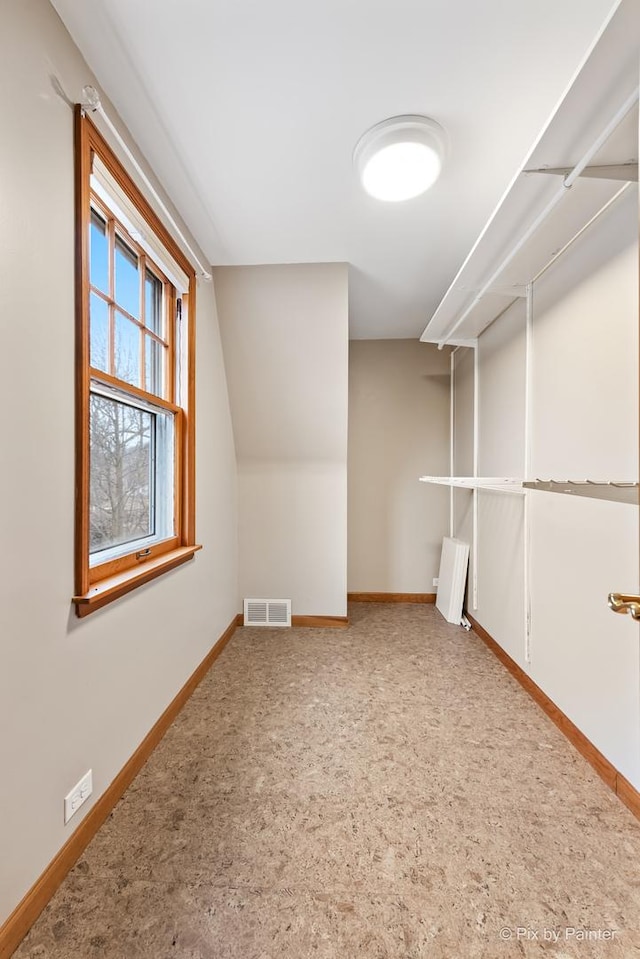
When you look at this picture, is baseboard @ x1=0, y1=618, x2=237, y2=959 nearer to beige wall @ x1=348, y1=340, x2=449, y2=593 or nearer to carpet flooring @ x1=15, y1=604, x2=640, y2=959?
carpet flooring @ x1=15, y1=604, x2=640, y2=959

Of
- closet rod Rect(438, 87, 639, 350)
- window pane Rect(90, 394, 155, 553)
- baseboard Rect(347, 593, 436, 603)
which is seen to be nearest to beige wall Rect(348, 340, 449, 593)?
baseboard Rect(347, 593, 436, 603)

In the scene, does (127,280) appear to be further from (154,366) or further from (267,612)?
(267,612)

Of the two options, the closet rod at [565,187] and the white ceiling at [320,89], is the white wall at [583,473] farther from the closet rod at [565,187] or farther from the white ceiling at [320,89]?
the white ceiling at [320,89]

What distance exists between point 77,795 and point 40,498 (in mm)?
943

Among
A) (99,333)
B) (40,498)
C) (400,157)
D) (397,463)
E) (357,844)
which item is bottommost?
(357,844)

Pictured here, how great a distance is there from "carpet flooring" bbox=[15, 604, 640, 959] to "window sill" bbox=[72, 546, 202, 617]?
0.77 metres

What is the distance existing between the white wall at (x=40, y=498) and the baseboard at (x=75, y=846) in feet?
0.10

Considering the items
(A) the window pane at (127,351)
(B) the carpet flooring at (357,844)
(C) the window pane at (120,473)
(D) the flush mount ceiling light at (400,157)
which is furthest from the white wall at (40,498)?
(D) the flush mount ceiling light at (400,157)

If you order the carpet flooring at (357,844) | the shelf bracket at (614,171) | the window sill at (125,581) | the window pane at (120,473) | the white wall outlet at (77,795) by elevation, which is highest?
the shelf bracket at (614,171)

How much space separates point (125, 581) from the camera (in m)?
1.57

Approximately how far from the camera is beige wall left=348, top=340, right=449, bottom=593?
13.2ft

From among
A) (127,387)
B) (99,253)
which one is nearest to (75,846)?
(127,387)

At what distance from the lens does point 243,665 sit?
2.67 meters

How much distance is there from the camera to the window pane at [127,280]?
182cm
